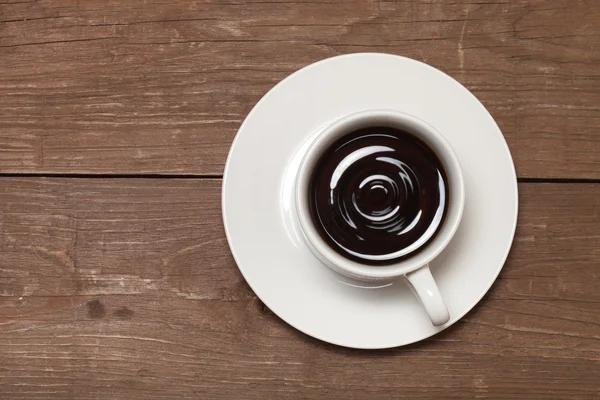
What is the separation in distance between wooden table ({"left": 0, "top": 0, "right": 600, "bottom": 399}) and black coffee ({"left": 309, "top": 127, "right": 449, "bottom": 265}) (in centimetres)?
16

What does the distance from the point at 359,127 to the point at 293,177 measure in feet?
0.33

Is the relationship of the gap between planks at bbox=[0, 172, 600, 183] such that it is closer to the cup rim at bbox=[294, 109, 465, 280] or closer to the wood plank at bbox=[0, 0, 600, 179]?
the wood plank at bbox=[0, 0, 600, 179]

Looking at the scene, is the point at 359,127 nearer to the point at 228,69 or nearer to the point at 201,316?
the point at 228,69

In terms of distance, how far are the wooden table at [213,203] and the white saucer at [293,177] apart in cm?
8

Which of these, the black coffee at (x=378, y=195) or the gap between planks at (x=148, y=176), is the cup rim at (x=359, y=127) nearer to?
the black coffee at (x=378, y=195)

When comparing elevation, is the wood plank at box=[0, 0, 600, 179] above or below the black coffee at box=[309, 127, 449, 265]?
above

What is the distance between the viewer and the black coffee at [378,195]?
0.76 meters

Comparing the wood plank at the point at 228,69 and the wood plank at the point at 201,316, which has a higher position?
the wood plank at the point at 228,69

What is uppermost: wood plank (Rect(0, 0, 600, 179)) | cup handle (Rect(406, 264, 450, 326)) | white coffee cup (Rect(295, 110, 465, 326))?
wood plank (Rect(0, 0, 600, 179))

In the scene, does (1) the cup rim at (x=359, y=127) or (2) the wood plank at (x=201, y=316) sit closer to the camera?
(1) the cup rim at (x=359, y=127)

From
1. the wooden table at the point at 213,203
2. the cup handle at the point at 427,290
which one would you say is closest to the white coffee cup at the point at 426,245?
the cup handle at the point at 427,290

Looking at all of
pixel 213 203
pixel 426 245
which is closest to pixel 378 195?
pixel 426 245

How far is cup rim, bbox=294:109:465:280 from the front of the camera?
2.36 ft

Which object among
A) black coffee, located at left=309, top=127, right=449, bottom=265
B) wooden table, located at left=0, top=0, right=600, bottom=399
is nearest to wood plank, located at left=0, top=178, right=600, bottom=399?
wooden table, located at left=0, top=0, right=600, bottom=399
